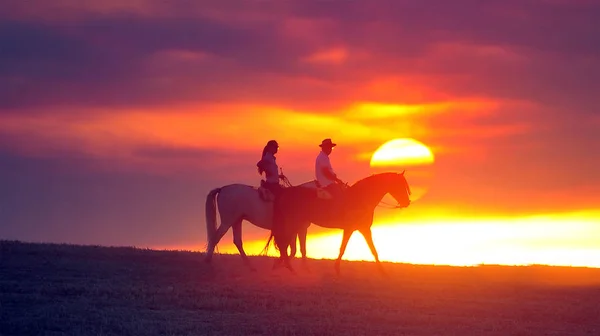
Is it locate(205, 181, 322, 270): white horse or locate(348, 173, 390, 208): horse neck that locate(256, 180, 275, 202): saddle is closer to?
locate(205, 181, 322, 270): white horse

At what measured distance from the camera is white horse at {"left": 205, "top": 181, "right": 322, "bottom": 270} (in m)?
28.3

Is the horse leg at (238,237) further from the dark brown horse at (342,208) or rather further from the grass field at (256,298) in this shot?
the dark brown horse at (342,208)

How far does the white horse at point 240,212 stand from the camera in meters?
28.3

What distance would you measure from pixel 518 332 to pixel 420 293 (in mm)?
5661

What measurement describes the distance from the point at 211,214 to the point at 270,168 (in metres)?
2.56

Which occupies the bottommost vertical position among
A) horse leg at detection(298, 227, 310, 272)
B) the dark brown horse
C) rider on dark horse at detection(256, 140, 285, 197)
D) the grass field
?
the grass field

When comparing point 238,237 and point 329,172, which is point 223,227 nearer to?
point 238,237

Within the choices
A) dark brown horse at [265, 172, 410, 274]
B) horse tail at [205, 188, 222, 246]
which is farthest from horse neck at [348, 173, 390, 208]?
horse tail at [205, 188, 222, 246]

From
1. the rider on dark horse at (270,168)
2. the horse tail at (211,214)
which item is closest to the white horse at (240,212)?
the horse tail at (211,214)

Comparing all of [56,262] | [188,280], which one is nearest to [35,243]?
[56,262]

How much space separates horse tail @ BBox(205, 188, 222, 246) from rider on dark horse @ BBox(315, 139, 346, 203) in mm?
3173

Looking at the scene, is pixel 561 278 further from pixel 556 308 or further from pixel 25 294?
pixel 25 294

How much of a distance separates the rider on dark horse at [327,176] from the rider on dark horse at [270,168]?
1156 mm

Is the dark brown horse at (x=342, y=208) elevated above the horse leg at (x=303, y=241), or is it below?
above
